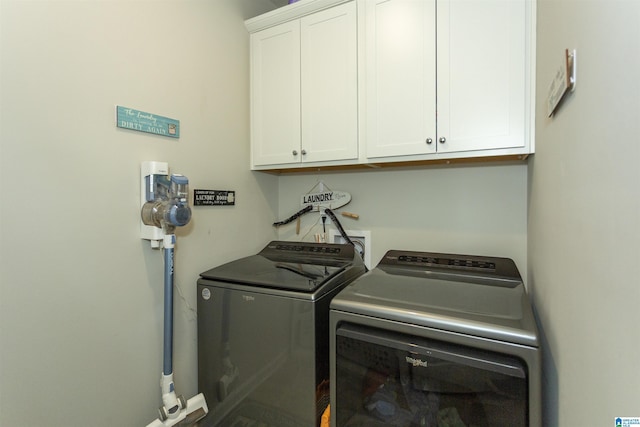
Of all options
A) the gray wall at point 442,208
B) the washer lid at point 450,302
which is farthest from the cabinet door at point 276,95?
the washer lid at point 450,302

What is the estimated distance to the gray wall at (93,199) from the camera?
0.90 metres

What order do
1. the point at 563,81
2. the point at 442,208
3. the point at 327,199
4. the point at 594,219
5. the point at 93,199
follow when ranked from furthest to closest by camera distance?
the point at 327,199
the point at 442,208
the point at 93,199
the point at 563,81
the point at 594,219

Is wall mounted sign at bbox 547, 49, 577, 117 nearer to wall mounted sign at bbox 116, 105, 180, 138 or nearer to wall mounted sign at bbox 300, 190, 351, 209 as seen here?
wall mounted sign at bbox 300, 190, 351, 209

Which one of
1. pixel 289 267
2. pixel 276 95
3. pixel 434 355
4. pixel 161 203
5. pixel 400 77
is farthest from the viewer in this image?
pixel 276 95

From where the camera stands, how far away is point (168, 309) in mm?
1216

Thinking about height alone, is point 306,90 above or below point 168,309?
above

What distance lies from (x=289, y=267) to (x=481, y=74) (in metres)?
1.19

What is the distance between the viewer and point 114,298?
113cm

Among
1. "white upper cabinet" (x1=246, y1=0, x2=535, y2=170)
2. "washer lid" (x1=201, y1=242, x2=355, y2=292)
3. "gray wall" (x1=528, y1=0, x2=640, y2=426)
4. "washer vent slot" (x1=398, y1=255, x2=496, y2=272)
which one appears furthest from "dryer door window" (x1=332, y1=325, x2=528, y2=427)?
"white upper cabinet" (x1=246, y1=0, x2=535, y2=170)

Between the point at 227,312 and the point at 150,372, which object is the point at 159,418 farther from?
the point at 227,312

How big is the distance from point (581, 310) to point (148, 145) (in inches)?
59.9

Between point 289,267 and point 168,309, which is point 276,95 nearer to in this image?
point 289,267

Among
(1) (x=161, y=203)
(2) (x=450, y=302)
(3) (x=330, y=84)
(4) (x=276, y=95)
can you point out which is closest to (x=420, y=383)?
(2) (x=450, y=302)

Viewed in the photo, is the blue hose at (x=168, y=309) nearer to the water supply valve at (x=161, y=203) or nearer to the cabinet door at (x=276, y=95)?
the water supply valve at (x=161, y=203)
